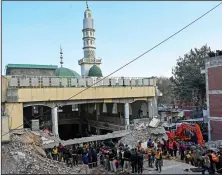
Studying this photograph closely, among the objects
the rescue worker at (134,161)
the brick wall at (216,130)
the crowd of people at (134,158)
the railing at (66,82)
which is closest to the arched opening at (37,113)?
the railing at (66,82)

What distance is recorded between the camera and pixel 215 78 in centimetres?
2108

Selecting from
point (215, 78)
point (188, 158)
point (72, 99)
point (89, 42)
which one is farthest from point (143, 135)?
point (89, 42)

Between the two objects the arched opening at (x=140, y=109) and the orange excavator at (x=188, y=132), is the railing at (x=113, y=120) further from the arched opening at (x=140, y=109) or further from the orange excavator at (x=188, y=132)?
the orange excavator at (x=188, y=132)

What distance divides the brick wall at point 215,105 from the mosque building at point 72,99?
556 cm

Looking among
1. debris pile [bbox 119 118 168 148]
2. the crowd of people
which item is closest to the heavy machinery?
debris pile [bbox 119 118 168 148]

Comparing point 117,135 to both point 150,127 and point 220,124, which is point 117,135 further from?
point 220,124

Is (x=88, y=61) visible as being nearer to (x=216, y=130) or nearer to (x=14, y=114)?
(x=14, y=114)

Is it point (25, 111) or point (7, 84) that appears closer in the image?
point (7, 84)

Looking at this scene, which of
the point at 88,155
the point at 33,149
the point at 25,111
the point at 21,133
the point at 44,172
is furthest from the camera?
the point at 25,111

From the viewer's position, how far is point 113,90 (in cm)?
2294

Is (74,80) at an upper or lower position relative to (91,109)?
upper

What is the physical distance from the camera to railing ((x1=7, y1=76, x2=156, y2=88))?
19.2 metres

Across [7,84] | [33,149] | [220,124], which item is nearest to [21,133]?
[33,149]

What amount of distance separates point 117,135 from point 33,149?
7.17 m
